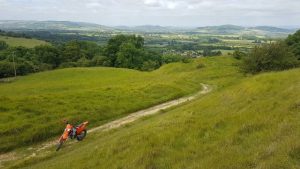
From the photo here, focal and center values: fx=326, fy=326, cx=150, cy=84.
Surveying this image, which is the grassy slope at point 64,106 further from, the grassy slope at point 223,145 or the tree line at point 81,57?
the tree line at point 81,57

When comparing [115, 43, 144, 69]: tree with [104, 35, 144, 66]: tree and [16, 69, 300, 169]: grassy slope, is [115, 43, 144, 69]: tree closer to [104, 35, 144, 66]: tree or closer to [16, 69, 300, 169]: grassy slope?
[104, 35, 144, 66]: tree

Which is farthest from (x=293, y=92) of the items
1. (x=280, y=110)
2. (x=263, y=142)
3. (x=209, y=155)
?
(x=209, y=155)

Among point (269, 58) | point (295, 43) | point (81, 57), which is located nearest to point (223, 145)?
point (269, 58)

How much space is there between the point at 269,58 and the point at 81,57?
8862 centimetres

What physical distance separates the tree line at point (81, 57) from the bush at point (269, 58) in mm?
45370

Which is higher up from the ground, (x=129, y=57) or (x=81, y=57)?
(x=129, y=57)

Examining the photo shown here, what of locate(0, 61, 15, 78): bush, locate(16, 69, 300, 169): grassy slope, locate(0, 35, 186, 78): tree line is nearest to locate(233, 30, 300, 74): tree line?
locate(16, 69, 300, 169): grassy slope

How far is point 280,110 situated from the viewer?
49.0 feet

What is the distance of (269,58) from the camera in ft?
138

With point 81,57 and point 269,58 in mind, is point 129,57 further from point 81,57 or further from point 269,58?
point 269,58

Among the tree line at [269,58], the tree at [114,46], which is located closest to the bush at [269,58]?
the tree line at [269,58]

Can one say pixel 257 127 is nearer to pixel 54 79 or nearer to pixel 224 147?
pixel 224 147

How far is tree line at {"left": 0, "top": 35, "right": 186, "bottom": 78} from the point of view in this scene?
94438 millimetres

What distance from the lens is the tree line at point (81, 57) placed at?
94438 mm
